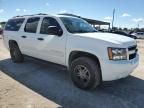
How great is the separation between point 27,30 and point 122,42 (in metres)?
3.75

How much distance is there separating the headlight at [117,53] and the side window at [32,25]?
3.10 meters

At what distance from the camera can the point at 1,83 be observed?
5.71 metres

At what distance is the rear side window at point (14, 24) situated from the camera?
7.83 meters

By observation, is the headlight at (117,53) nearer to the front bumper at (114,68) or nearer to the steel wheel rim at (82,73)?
the front bumper at (114,68)

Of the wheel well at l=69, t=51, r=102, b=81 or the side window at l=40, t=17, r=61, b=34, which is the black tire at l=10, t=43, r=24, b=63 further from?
the wheel well at l=69, t=51, r=102, b=81

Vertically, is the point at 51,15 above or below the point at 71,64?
above

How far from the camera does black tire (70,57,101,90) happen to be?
4.87 m

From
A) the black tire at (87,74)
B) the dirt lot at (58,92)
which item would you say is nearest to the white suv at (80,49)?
A: the black tire at (87,74)

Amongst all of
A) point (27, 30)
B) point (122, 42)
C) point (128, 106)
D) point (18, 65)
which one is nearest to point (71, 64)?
point (122, 42)

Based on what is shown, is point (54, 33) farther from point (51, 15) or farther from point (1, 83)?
point (1, 83)

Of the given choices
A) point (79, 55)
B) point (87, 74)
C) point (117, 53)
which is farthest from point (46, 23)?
point (117, 53)

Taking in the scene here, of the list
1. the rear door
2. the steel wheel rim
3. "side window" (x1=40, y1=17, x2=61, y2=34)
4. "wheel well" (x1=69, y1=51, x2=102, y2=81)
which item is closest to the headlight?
"wheel well" (x1=69, y1=51, x2=102, y2=81)

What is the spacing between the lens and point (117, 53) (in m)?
4.64

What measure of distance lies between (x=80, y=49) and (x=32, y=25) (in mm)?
2670
